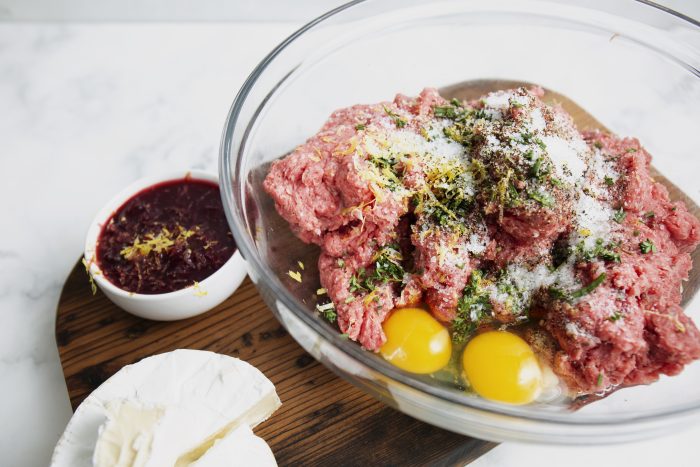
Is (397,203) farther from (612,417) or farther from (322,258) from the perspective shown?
(612,417)

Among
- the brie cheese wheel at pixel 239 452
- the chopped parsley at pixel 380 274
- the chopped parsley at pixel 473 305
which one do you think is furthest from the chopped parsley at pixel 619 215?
the brie cheese wheel at pixel 239 452

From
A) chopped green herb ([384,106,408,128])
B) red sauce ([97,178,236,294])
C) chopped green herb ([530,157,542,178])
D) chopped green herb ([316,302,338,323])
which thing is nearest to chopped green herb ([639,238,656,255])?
chopped green herb ([530,157,542,178])

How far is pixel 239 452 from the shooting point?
8.15ft

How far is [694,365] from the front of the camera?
2688mm

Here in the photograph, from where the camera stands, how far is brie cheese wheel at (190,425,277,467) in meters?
2.41

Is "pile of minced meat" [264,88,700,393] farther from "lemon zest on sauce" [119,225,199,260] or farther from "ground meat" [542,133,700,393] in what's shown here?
"lemon zest on sauce" [119,225,199,260]

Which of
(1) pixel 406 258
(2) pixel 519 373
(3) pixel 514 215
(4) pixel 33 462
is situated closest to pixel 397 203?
(1) pixel 406 258

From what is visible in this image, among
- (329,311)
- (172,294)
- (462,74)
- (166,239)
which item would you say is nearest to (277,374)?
(329,311)

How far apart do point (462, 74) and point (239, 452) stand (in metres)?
2.62

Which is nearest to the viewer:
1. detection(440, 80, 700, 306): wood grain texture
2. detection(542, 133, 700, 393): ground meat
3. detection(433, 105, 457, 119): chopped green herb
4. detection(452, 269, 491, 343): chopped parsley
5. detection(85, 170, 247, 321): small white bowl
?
detection(542, 133, 700, 393): ground meat

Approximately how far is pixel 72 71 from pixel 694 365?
453 centimetres

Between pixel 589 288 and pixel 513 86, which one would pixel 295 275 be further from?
pixel 513 86

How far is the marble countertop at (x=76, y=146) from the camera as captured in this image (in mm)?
3252

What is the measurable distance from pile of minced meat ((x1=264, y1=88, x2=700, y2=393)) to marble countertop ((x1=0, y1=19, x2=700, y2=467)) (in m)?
0.90
